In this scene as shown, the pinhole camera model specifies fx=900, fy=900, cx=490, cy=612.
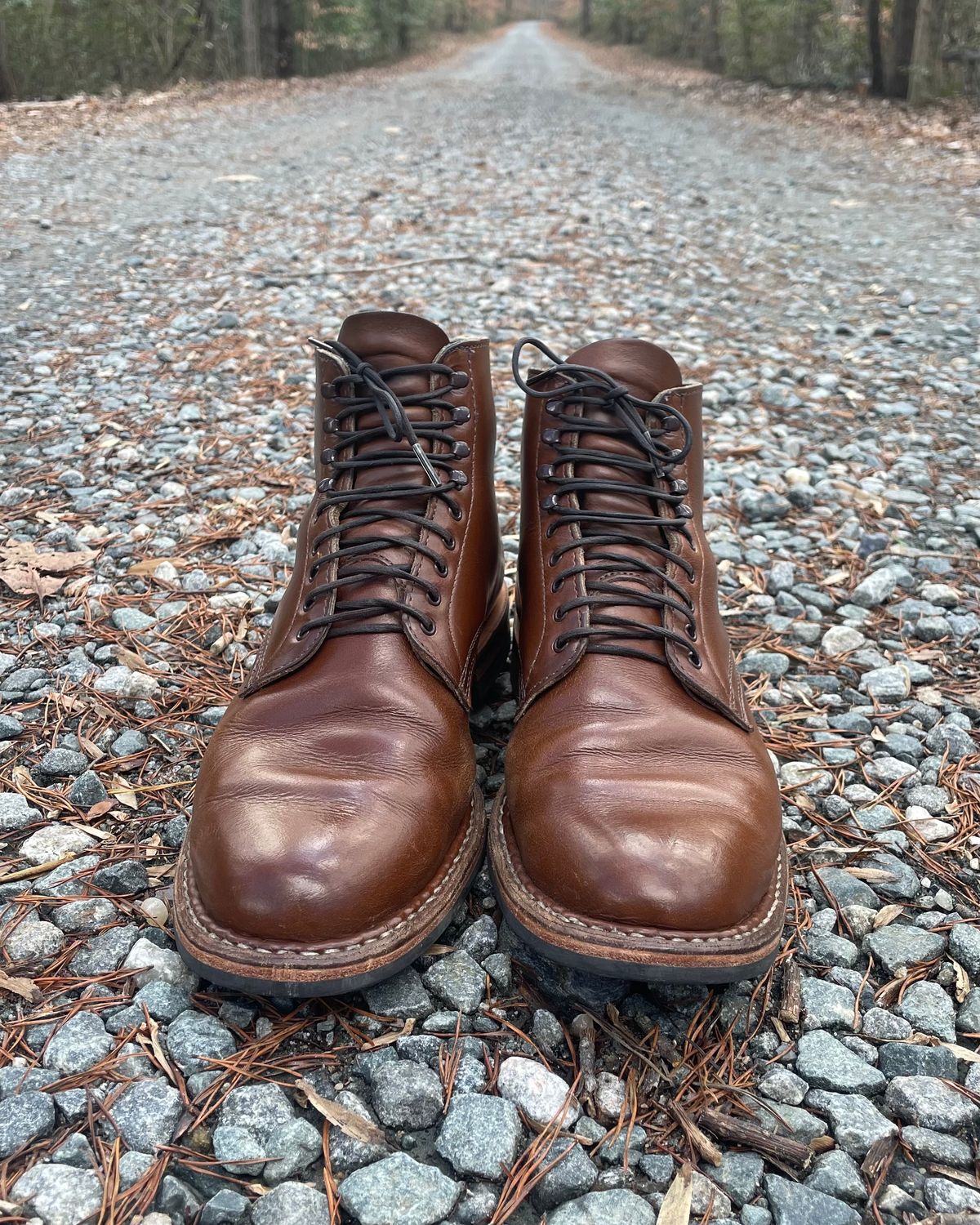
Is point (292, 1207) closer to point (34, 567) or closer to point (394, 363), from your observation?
point (394, 363)

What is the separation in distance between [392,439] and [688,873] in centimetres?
106

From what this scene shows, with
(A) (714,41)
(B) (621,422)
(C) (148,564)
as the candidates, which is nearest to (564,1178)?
(B) (621,422)

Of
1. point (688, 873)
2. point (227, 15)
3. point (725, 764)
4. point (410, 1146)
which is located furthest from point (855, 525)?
point (227, 15)

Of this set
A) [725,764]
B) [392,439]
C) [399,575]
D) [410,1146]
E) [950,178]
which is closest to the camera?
[410,1146]

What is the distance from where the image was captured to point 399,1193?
1.15 m

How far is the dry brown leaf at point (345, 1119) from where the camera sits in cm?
122

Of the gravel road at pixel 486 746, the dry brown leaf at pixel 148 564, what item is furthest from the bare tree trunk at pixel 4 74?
the dry brown leaf at pixel 148 564

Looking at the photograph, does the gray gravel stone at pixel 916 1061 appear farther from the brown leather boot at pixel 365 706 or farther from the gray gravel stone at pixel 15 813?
the gray gravel stone at pixel 15 813

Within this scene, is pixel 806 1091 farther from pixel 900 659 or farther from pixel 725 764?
pixel 900 659

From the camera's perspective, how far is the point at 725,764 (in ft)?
5.04

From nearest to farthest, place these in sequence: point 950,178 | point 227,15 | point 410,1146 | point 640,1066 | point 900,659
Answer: point 410,1146, point 640,1066, point 900,659, point 950,178, point 227,15

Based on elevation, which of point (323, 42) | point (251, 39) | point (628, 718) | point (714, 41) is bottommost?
point (628, 718)

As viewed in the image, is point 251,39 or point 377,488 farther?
point 251,39

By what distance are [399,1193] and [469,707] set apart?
83 centimetres
